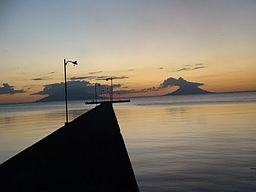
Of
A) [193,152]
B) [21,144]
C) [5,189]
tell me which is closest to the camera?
[5,189]

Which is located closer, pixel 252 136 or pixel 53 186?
pixel 53 186

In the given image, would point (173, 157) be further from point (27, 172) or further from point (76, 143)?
point (27, 172)

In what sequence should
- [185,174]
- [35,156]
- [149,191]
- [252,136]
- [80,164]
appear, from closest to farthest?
[80,164]
[149,191]
[35,156]
[185,174]
[252,136]

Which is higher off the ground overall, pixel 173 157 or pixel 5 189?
pixel 5 189

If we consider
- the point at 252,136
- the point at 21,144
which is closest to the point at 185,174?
the point at 252,136

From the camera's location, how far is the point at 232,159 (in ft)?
71.7

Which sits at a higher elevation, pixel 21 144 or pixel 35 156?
pixel 35 156

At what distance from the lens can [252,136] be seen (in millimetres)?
33125

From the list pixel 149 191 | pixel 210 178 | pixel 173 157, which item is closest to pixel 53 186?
pixel 149 191

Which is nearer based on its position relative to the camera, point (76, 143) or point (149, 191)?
point (149, 191)

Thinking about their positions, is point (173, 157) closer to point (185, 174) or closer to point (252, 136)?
point (185, 174)

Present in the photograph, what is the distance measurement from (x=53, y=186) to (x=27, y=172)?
2.86 m

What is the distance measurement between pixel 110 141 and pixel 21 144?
19273 millimetres

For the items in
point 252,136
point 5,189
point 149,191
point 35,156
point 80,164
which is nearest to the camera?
point 5,189
